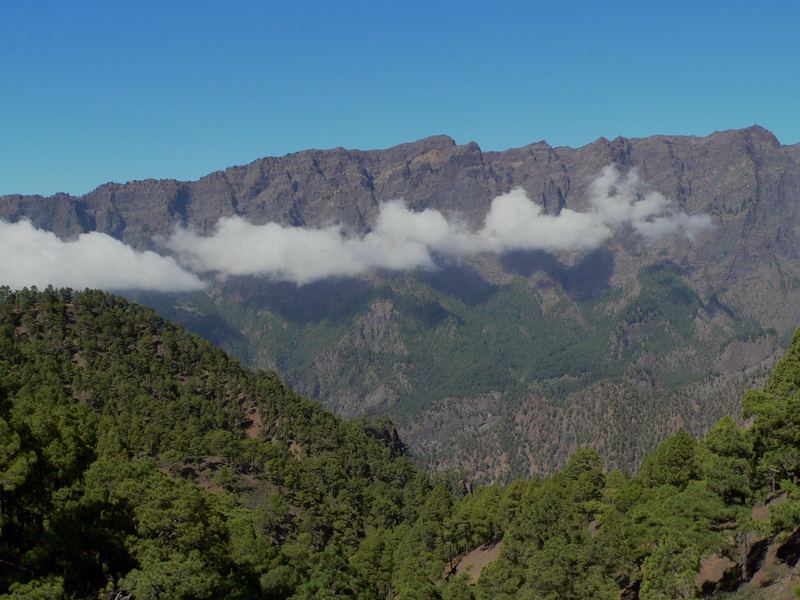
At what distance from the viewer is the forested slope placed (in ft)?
156

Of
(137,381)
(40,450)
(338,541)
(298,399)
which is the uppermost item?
(40,450)

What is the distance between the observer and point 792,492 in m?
49.9

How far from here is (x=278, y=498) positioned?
11444 centimetres

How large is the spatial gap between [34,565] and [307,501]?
280 feet

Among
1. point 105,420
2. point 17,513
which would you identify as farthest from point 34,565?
point 105,420

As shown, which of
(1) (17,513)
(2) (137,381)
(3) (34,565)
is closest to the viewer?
(3) (34,565)

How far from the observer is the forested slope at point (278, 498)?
1869 inches

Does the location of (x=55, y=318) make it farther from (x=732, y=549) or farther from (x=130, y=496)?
(x=732, y=549)

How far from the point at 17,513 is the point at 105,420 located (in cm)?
7500

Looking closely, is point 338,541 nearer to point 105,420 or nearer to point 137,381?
point 105,420

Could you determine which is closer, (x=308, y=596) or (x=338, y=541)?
(x=308, y=596)

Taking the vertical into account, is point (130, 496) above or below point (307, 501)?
above

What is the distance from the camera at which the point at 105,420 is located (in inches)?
4594

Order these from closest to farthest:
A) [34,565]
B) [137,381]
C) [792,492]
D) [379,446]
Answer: [34,565] < [792,492] < [137,381] < [379,446]
